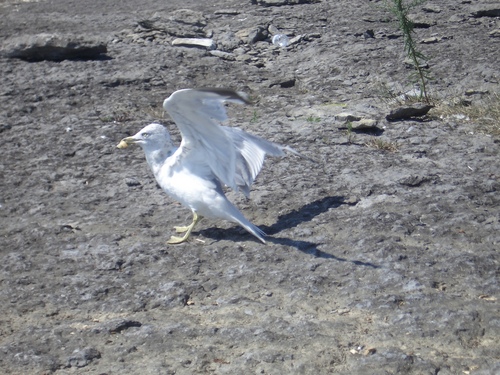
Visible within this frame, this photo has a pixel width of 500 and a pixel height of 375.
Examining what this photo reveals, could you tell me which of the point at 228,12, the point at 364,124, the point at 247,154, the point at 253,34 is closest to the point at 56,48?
the point at 253,34

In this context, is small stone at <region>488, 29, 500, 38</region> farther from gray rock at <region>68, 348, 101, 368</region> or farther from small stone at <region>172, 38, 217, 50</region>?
gray rock at <region>68, 348, 101, 368</region>

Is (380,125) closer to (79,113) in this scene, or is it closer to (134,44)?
(79,113)

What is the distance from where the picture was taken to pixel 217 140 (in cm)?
539

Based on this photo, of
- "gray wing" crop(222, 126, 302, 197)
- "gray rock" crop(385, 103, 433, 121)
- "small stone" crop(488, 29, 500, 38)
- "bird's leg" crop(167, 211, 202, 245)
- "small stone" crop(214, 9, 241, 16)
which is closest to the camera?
"bird's leg" crop(167, 211, 202, 245)

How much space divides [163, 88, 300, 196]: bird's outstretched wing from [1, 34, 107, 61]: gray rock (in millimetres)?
3822

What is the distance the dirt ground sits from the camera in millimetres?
4004

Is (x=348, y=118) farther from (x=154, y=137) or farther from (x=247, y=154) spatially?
(x=154, y=137)

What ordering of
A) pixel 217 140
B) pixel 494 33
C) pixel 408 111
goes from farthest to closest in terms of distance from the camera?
pixel 494 33 → pixel 408 111 → pixel 217 140

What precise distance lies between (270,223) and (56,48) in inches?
170

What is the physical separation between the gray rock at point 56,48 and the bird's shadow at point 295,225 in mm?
4041

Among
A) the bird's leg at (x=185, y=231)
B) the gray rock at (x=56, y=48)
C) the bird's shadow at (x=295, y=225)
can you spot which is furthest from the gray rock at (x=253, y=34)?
the bird's leg at (x=185, y=231)

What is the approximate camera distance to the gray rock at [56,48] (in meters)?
8.85

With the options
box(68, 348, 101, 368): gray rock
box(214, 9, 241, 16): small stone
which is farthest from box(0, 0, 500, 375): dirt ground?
box(214, 9, 241, 16): small stone

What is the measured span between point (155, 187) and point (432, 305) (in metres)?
2.54
